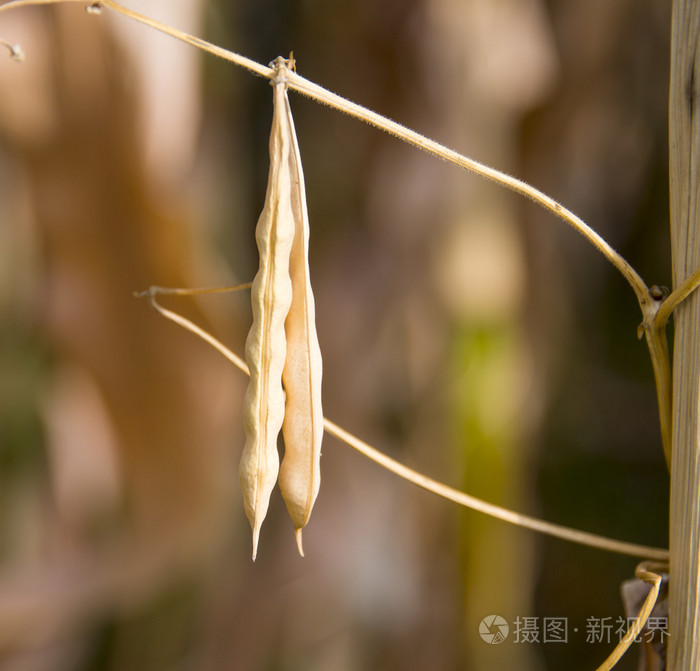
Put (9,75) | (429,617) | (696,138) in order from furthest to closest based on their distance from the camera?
1. (429,617)
2. (9,75)
3. (696,138)

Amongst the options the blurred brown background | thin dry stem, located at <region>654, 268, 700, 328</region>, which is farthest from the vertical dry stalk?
the blurred brown background

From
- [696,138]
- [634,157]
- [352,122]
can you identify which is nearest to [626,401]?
[634,157]

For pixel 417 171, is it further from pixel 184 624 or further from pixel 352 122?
pixel 184 624

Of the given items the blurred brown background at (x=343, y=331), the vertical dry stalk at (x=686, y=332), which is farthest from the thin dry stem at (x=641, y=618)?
the blurred brown background at (x=343, y=331)

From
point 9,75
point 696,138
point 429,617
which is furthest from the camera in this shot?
point 429,617

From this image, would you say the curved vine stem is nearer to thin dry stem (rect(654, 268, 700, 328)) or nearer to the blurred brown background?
thin dry stem (rect(654, 268, 700, 328))

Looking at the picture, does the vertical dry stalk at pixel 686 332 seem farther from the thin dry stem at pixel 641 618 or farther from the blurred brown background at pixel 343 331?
the blurred brown background at pixel 343 331
